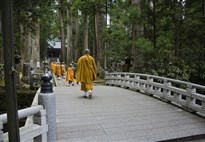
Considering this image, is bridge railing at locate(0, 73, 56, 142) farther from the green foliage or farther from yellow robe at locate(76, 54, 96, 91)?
the green foliage

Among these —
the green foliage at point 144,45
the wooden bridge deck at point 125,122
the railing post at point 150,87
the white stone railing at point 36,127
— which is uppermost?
the green foliage at point 144,45

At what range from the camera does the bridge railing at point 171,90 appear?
9.30 metres

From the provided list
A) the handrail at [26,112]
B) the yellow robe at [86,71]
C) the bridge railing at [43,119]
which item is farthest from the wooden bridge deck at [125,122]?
the handrail at [26,112]

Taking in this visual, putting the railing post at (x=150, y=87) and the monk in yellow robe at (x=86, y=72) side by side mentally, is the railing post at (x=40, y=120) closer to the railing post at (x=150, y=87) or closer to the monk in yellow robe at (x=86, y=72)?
the monk in yellow robe at (x=86, y=72)

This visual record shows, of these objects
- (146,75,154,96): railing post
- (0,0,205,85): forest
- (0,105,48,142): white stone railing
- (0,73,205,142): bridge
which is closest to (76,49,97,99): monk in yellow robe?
(0,73,205,142): bridge

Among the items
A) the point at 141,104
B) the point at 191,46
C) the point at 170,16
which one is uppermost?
the point at 170,16

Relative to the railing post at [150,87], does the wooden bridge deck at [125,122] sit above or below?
below

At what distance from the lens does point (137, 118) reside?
339 inches

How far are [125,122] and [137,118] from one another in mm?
627

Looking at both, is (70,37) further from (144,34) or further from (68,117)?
(68,117)

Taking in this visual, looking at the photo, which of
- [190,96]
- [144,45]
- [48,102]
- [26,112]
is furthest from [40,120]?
[144,45]

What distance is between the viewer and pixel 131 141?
6.34 meters

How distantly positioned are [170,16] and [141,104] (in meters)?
10.6

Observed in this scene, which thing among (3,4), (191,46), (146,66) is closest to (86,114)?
(3,4)
